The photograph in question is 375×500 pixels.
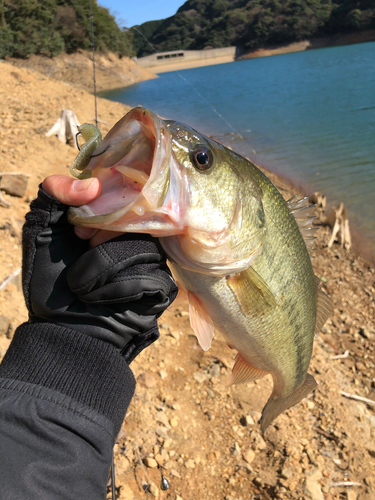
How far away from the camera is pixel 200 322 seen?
2039 mm

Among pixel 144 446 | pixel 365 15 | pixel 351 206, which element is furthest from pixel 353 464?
pixel 365 15

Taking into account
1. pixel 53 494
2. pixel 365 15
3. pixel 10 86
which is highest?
pixel 365 15

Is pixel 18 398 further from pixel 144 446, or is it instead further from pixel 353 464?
pixel 353 464

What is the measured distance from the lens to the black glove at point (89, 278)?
4.95ft

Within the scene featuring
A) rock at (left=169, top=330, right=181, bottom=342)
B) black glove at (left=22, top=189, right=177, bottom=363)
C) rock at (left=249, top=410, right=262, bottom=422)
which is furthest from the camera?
rock at (left=169, top=330, right=181, bottom=342)

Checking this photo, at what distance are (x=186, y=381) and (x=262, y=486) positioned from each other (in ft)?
3.42

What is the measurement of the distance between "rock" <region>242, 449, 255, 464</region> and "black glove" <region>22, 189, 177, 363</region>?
198 centimetres

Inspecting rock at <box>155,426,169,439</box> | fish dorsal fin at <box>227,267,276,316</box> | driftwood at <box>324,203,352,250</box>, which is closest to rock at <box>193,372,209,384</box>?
rock at <box>155,426,169,439</box>

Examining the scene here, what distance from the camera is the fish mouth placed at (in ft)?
4.46

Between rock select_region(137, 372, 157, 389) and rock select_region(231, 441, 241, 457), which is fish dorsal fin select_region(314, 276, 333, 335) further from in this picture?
rock select_region(137, 372, 157, 389)

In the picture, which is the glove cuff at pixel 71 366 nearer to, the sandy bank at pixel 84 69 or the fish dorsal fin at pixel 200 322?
the fish dorsal fin at pixel 200 322

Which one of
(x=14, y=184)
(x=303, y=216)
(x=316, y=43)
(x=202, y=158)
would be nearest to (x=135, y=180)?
(x=202, y=158)

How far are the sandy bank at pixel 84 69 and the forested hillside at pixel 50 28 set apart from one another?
836 millimetres

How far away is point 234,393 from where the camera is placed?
11.3ft
